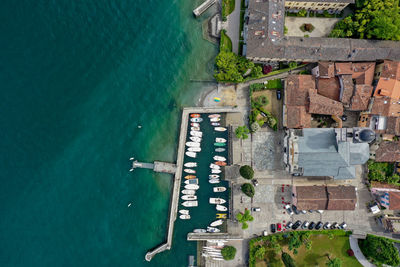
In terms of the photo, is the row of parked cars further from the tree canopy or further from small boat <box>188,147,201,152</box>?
the tree canopy

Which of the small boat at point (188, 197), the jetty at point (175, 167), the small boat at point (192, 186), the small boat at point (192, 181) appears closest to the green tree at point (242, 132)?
the jetty at point (175, 167)

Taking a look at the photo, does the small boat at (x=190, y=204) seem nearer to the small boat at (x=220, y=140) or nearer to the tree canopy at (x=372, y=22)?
the small boat at (x=220, y=140)

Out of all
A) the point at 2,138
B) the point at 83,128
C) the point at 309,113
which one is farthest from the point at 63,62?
the point at 309,113

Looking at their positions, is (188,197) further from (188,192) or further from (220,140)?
(220,140)

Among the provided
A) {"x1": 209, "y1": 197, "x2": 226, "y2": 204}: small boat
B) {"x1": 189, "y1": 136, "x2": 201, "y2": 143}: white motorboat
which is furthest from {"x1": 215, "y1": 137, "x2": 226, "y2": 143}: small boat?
{"x1": 209, "y1": 197, "x2": 226, "y2": 204}: small boat

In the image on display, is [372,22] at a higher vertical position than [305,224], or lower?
higher

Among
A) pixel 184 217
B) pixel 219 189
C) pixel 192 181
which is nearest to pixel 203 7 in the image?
pixel 192 181

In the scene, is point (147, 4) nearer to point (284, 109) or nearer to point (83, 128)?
point (83, 128)

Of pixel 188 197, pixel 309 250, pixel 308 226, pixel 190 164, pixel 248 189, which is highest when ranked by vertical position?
pixel 190 164
